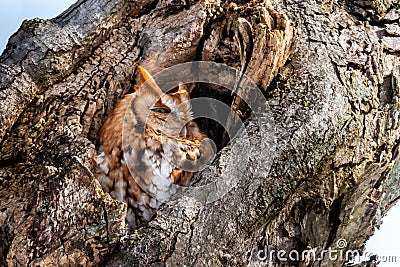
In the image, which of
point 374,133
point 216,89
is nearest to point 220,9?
point 216,89

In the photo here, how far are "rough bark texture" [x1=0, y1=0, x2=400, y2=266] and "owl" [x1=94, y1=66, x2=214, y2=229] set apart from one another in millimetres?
95

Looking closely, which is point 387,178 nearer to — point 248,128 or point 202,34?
point 248,128

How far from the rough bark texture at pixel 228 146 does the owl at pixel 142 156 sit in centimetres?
10

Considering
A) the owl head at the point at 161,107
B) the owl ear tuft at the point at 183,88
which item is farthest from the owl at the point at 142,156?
the owl ear tuft at the point at 183,88

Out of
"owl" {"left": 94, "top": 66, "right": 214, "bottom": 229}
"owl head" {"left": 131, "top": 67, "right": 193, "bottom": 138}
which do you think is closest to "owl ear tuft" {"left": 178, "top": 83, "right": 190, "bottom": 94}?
"owl head" {"left": 131, "top": 67, "right": 193, "bottom": 138}

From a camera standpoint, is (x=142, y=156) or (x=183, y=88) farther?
A: (x=183, y=88)

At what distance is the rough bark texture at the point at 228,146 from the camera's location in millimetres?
2109

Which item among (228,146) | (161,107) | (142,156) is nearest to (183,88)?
(161,107)

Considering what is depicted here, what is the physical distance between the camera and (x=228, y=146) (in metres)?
2.53

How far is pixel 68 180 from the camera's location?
2.09 m

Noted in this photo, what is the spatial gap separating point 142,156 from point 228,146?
18.1 inches

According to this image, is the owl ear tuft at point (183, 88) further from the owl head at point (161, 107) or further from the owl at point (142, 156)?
the owl at point (142, 156)

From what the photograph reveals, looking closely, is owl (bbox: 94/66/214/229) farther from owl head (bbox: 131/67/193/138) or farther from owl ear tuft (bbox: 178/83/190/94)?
owl ear tuft (bbox: 178/83/190/94)

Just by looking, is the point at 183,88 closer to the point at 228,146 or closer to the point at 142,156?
the point at 142,156
